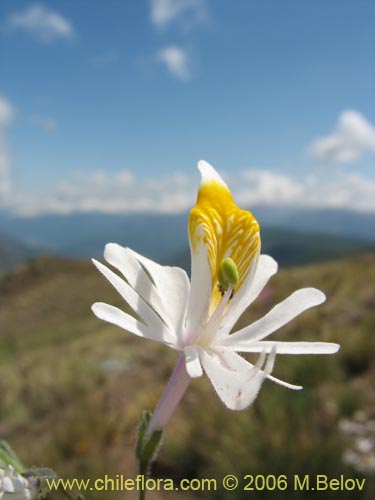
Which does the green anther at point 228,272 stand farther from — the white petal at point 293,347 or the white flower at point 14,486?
the white flower at point 14,486

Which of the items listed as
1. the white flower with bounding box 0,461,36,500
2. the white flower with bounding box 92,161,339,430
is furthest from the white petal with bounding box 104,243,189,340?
the white flower with bounding box 0,461,36,500

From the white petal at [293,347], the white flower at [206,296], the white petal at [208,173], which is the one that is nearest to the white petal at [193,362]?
the white flower at [206,296]

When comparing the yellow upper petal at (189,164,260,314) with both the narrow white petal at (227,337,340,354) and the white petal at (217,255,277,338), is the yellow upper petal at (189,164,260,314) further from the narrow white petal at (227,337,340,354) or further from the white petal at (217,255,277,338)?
the narrow white petal at (227,337,340,354)

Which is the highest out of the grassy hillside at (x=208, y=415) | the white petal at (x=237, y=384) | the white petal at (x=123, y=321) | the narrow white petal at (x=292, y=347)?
the narrow white petal at (x=292, y=347)

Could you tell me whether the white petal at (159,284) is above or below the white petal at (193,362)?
above

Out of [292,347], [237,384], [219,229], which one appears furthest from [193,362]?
[219,229]

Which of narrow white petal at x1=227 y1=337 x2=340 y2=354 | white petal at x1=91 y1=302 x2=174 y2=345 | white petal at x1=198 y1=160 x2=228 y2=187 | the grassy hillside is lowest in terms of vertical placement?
the grassy hillside
